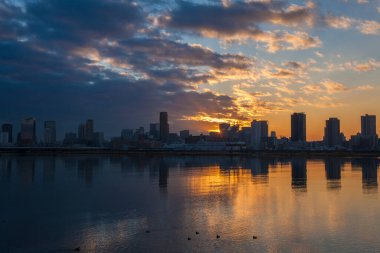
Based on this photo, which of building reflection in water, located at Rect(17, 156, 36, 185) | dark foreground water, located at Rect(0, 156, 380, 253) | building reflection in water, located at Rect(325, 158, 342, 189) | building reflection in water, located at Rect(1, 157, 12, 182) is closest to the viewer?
dark foreground water, located at Rect(0, 156, 380, 253)

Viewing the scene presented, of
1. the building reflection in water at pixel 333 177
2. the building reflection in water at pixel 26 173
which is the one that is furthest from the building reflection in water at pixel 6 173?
the building reflection in water at pixel 333 177

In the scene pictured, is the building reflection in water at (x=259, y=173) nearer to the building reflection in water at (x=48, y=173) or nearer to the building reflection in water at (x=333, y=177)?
the building reflection in water at (x=333, y=177)

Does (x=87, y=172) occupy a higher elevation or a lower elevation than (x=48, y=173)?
lower

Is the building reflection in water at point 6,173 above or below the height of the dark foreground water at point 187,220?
below

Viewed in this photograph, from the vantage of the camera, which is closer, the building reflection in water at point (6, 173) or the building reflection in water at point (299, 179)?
the building reflection in water at point (299, 179)


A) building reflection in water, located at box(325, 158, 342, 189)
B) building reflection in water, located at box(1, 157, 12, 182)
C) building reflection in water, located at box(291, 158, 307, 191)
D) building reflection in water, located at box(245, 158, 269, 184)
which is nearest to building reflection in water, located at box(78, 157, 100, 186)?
building reflection in water, located at box(1, 157, 12, 182)

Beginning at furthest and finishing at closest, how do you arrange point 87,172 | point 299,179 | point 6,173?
point 87,172 → point 6,173 → point 299,179

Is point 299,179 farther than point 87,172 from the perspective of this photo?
No

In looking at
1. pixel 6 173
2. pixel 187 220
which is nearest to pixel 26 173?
pixel 6 173

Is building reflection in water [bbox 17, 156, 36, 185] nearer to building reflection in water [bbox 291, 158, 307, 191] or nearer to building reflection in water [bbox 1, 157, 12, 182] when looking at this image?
building reflection in water [bbox 1, 157, 12, 182]

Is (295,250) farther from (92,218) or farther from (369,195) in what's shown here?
(369,195)

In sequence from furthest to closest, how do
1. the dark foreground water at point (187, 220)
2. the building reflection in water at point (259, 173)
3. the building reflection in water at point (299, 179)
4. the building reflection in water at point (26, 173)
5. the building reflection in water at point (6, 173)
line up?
the building reflection in water at point (259, 173) → the building reflection in water at point (6, 173) → the building reflection in water at point (26, 173) → the building reflection in water at point (299, 179) → the dark foreground water at point (187, 220)

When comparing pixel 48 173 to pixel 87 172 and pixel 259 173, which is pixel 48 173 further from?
pixel 259 173

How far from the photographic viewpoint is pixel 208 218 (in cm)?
2531
